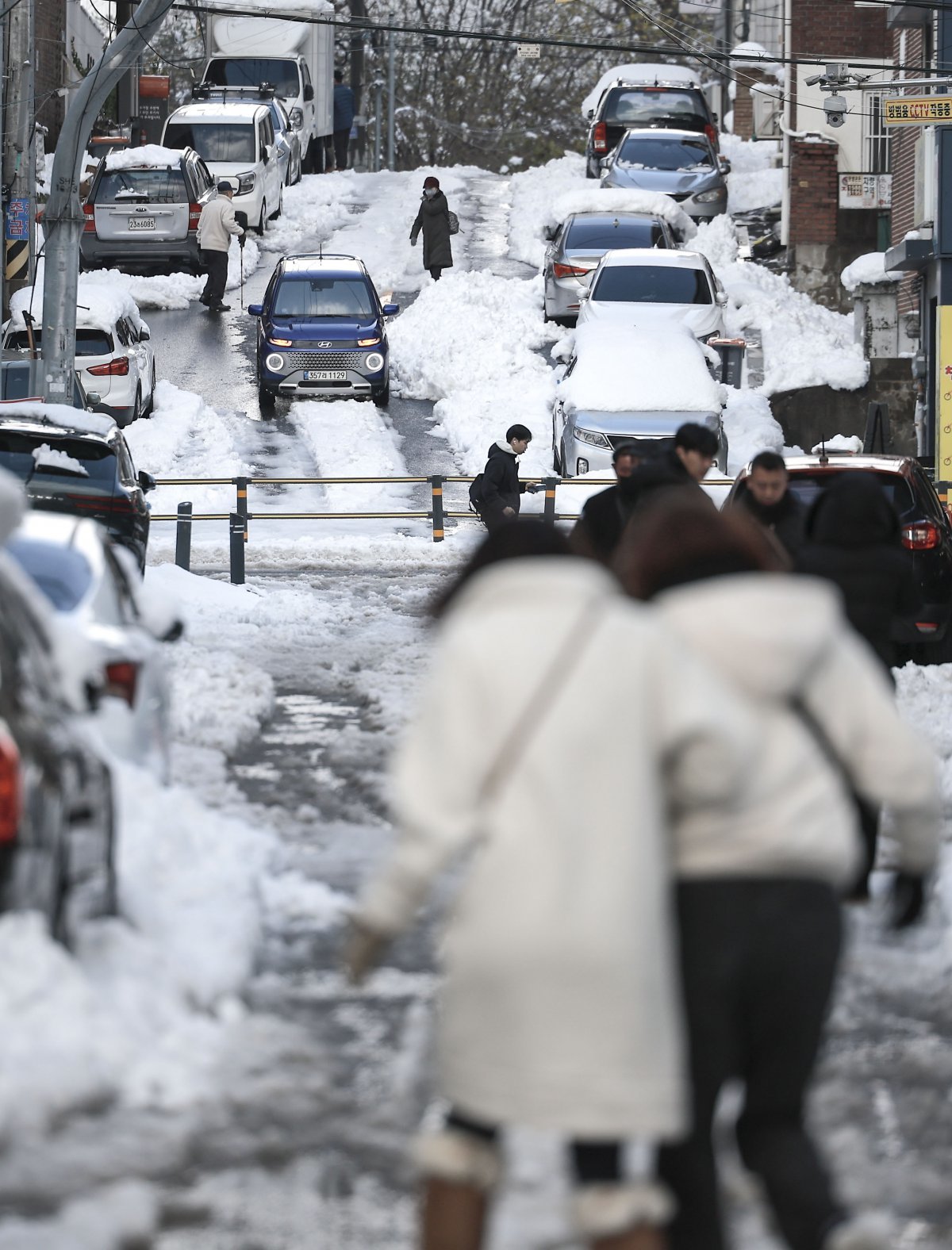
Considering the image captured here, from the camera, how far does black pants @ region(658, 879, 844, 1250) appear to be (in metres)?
3.93

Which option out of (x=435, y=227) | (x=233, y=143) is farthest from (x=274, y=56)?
(x=435, y=227)

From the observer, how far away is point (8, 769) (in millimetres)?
5359

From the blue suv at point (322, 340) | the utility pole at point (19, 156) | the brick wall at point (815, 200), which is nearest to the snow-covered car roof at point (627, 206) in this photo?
the brick wall at point (815, 200)

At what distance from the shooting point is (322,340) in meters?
28.8

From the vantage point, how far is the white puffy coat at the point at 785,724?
3.90 m

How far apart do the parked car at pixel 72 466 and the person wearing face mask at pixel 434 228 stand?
20857 mm

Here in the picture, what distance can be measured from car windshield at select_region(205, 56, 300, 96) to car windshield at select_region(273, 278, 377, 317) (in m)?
20.7

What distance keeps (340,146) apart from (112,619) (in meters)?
52.8

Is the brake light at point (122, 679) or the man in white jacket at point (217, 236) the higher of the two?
the man in white jacket at point (217, 236)

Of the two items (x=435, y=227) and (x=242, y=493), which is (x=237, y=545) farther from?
(x=435, y=227)

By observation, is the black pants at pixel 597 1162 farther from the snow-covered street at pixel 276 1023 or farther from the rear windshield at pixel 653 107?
the rear windshield at pixel 653 107

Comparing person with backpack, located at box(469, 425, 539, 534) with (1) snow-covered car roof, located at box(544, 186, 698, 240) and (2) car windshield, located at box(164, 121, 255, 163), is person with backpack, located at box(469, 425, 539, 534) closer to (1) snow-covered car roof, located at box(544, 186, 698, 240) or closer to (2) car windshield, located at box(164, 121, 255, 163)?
(1) snow-covered car roof, located at box(544, 186, 698, 240)

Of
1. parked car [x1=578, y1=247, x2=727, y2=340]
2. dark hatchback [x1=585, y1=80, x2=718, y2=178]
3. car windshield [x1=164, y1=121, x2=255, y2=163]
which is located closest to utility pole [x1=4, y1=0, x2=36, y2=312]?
parked car [x1=578, y1=247, x2=727, y2=340]

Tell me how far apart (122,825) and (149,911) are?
632 millimetres
